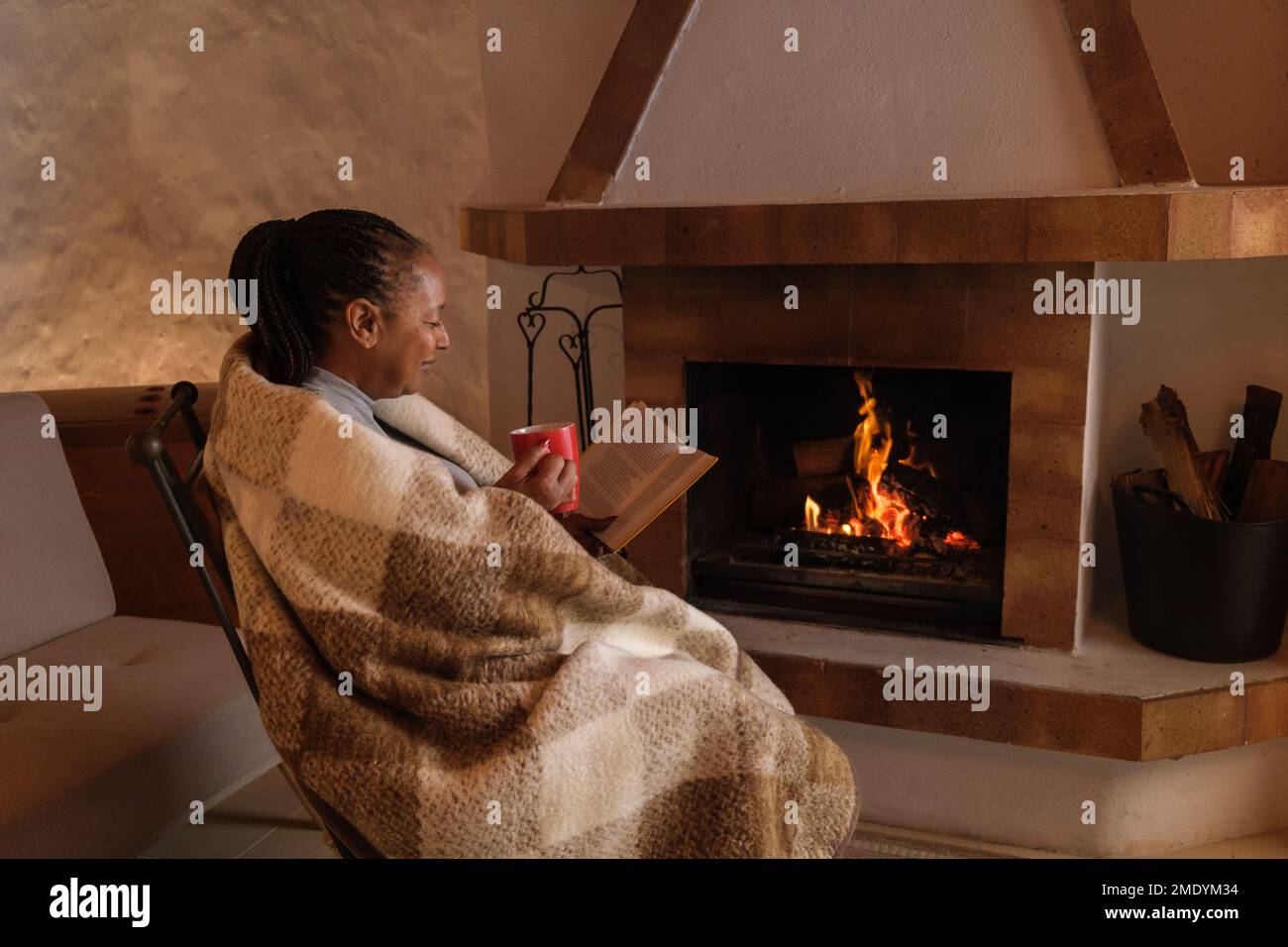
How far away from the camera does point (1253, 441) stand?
2227 millimetres

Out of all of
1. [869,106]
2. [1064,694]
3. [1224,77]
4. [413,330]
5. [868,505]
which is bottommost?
[1064,694]

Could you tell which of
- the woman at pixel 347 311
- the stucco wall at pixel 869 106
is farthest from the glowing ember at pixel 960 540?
the woman at pixel 347 311

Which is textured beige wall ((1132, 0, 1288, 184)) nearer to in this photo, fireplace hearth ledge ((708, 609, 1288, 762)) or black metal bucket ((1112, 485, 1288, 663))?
black metal bucket ((1112, 485, 1288, 663))

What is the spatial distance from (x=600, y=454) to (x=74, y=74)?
2.20 m

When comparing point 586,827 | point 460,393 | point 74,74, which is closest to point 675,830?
point 586,827

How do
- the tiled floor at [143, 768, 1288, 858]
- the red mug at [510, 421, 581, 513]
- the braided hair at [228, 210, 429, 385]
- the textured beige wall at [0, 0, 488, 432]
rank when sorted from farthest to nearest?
the textured beige wall at [0, 0, 488, 432] < the tiled floor at [143, 768, 1288, 858] < the red mug at [510, 421, 581, 513] < the braided hair at [228, 210, 429, 385]

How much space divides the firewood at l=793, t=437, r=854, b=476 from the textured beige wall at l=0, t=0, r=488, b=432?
832 millimetres

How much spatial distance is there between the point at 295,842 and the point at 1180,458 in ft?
5.62

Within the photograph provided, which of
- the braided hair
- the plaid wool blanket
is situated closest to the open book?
the plaid wool blanket

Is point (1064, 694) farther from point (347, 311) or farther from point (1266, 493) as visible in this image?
point (347, 311)

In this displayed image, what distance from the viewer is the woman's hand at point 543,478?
4.53ft

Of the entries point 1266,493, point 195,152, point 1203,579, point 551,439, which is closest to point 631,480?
point 551,439

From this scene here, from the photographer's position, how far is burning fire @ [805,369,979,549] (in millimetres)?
2447

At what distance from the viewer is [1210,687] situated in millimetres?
2039
